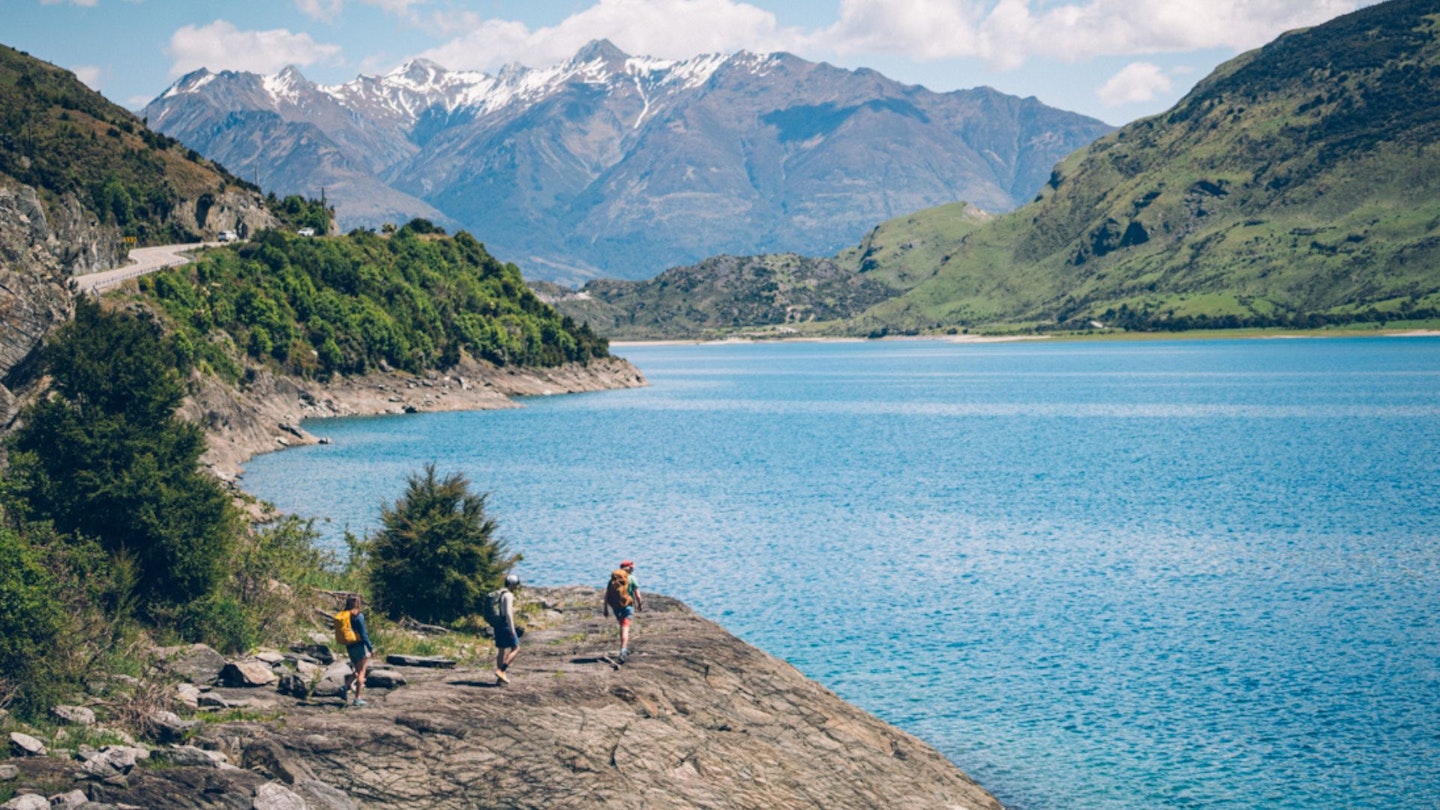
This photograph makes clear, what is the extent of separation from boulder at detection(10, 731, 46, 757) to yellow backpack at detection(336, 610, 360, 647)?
659cm

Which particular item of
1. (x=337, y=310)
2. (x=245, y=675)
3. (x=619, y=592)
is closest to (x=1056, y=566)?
(x=619, y=592)

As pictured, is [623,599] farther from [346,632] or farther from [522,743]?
[346,632]

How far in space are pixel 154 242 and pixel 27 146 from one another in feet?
82.0

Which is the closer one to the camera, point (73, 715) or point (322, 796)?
point (322, 796)

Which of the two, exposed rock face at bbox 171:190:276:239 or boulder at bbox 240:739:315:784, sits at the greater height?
exposed rock face at bbox 171:190:276:239

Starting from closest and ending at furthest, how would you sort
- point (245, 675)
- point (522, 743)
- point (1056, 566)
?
point (522, 743) → point (245, 675) → point (1056, 566)

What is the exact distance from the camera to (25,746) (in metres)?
23.5

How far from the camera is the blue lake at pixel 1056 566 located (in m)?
36.3

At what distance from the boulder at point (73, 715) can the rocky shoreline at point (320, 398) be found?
1788 inches

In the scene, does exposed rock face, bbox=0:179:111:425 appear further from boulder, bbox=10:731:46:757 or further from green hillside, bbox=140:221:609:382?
green hillside, bbox=140:221:609:382

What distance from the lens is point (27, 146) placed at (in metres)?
133

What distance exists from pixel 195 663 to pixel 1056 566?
43252 mm

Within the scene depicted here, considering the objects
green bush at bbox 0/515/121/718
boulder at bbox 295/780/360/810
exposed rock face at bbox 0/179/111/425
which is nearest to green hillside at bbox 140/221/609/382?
exposed rock face at bbox 0/179/111/425

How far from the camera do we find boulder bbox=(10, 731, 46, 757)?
23516 millimetres
